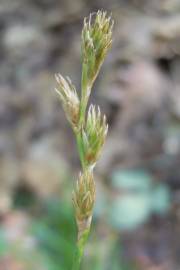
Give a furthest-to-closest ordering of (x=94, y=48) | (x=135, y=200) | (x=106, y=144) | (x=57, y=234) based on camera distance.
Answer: (x=106, y=144) → (x=135, y=200) → (x=57, y=234) → (x=94, y=48)

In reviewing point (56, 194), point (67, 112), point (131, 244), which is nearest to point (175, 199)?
point (131, 244)

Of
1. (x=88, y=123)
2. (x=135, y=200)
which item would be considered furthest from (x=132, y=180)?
(x=88, y=123)

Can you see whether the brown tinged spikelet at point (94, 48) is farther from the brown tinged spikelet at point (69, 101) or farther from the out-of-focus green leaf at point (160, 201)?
the out-of-focus green leaf at point (160, 201)

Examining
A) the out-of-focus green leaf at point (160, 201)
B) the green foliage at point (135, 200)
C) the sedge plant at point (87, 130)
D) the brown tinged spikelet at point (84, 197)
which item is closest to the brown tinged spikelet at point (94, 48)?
the sedge plant at point (87, 130)

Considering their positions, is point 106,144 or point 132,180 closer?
point 132,180

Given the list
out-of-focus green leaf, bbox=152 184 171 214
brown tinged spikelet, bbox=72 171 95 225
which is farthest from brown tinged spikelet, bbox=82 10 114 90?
out-of-focus green leaf, bbox=152 184 171 214

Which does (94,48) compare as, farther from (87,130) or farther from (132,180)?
(132,180)

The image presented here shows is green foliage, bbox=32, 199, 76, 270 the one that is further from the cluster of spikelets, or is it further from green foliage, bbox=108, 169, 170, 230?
the cluster of spikelets
